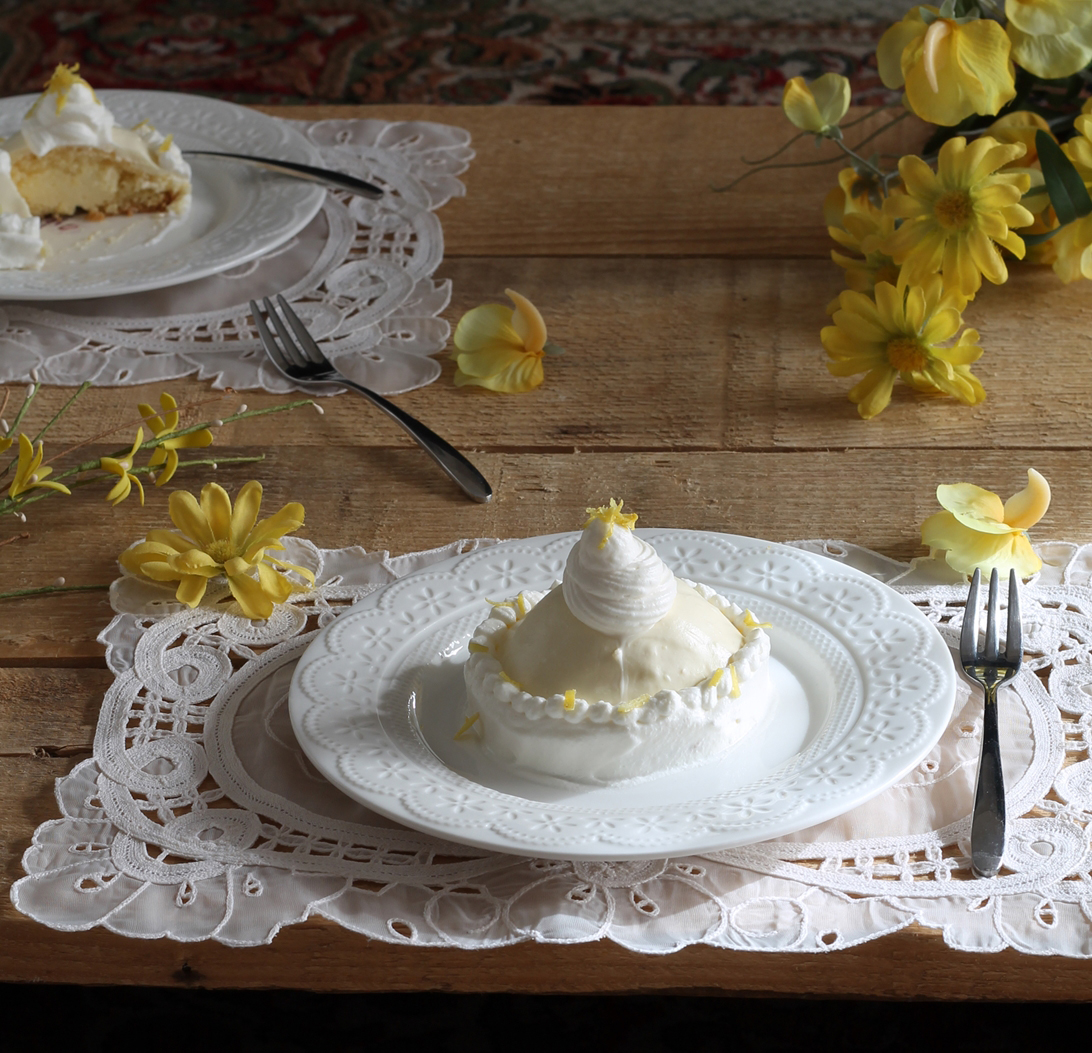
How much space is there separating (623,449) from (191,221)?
1.90ft

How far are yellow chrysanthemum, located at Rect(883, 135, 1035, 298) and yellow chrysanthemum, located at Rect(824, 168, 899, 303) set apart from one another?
0.18ft

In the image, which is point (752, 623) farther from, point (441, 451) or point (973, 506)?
point (441, 451)

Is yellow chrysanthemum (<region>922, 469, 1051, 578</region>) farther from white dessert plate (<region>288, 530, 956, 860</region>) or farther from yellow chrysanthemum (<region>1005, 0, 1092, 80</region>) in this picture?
yellow chrysanthemum (<region>1005, 0, 1092, 80</region>)

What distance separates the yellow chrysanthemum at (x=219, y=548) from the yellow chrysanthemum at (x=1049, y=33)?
2.24ft

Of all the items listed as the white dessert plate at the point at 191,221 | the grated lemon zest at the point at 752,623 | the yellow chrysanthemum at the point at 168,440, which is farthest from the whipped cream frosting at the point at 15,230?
the grated lemon zest at the point at 752,623

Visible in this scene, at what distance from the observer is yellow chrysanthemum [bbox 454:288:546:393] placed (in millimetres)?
1086

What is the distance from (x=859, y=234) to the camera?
114 centimetres

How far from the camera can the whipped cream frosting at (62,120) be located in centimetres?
128

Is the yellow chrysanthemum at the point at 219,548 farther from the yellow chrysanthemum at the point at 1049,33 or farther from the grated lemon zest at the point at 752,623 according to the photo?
the yellow chrysanthemum at the point at 1049,33

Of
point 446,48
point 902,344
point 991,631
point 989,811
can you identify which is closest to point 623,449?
point 902,344

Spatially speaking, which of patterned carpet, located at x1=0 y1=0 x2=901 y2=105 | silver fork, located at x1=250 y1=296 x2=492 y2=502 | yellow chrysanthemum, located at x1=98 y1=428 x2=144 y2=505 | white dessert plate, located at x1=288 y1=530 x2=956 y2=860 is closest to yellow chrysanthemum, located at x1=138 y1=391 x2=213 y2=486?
yellow chrysanthemum, located at x1=98 y1=428 x2=144 y2=505

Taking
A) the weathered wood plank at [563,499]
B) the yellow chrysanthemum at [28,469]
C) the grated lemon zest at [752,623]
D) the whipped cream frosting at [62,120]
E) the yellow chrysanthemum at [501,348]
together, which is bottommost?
the weathered wood plank at [563,499]

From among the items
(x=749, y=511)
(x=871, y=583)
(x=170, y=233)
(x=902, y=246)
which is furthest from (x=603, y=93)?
(x=871, y=583)

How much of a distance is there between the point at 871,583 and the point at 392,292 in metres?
0.64
